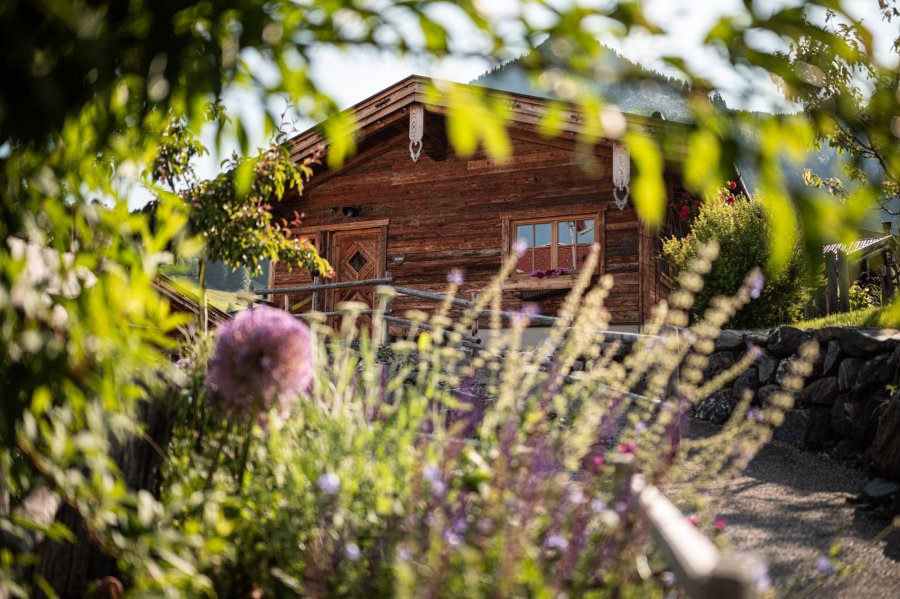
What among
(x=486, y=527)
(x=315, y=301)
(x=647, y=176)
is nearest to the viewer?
(x=647, y=176)

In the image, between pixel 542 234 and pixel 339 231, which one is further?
pixel 339 231

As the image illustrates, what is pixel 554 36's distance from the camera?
142 cm

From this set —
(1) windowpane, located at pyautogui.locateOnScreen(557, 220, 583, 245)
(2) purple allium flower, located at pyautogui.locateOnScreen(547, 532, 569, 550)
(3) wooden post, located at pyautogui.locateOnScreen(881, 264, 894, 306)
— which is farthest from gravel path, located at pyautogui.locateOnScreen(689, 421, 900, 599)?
(3) wooden post, located at pyautogui.locateOnScreen(881, 264, 894, 306)

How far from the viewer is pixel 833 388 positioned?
805cm

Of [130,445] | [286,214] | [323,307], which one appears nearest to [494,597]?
[130,445]

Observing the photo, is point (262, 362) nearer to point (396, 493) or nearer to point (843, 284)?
point (396, 493)

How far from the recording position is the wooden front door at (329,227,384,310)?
1385cm

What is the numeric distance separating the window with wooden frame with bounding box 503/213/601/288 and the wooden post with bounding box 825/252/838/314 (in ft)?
13.0

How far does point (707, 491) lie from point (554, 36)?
17.0ft

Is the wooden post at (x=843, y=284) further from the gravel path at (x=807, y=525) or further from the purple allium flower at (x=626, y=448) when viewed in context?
the purple allium flower at (x=626, y=448)

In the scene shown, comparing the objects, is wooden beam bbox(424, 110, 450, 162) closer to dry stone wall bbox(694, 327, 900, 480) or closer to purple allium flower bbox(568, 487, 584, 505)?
dry stone wall bbox(694, 327, 900, 480)

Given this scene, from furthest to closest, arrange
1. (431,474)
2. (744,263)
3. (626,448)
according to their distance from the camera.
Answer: (744,263) → (626,448) → (431,474)

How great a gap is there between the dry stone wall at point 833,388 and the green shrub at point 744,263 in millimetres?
1846

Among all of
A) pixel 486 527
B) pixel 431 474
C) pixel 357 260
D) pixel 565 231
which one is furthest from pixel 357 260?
Answer: pixel 486 527
